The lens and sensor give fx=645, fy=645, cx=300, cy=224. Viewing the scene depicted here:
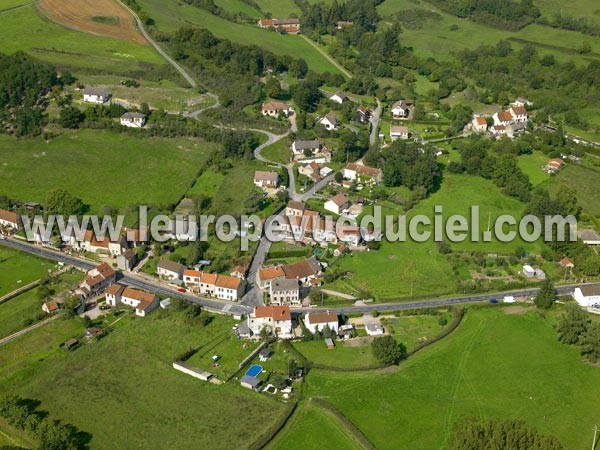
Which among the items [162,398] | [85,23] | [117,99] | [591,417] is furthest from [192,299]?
[85,23]

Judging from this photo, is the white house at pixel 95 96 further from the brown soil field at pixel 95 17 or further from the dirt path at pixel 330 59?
the dirt path at pixel 330 59

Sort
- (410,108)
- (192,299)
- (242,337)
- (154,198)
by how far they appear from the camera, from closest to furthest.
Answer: (242,337), (192,299), (154,198), (410,108)

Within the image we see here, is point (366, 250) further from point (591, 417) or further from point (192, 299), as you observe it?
point (591, 417)

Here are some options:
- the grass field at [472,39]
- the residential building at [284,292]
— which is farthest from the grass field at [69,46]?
the residential building at [284,292]

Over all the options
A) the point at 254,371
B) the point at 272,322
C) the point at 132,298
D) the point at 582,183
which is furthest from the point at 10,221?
the point at 582,183

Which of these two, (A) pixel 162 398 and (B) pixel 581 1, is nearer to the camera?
(A) pixel 162 398

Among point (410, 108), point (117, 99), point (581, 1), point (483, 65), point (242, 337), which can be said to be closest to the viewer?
point (242, 337)
